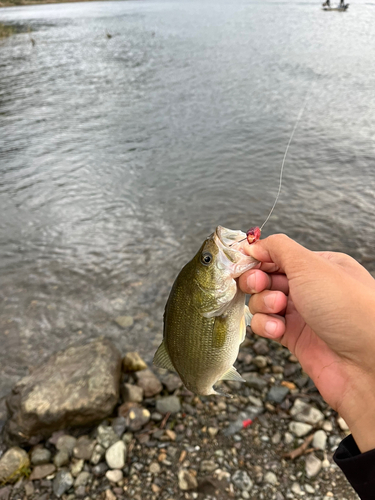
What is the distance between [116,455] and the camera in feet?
12.5

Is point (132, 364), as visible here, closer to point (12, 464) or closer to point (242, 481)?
point (12, 464)

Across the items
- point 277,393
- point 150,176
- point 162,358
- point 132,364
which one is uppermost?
point 162,358

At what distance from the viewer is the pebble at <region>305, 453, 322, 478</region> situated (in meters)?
3.53

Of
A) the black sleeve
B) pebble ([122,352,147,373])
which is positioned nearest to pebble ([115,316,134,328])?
pebble ([122,352,147,373])

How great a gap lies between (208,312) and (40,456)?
2837mm

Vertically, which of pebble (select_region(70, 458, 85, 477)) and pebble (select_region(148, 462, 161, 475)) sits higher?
pebble (select_region(148, 462, 161, 475))

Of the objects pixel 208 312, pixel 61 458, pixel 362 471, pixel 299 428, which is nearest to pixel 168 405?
pixel 61 458

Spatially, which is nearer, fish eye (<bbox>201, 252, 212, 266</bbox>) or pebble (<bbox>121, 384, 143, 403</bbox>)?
fish eye (<bbox>201, 252, 212, 266</bbox>)

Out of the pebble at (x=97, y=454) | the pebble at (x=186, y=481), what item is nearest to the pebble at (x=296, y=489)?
the pebble at (x=186, y=481)

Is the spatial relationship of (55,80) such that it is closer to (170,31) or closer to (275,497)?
(170,31)

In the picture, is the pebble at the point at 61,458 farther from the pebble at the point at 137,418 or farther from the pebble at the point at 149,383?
the pebble at the point at 149,383

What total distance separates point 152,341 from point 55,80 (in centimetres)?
2100

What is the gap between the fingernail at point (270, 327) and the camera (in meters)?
2.81

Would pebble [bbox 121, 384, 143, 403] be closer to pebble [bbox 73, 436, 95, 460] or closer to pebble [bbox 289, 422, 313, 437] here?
pebble [bbox 73, 436, 95, 460]
